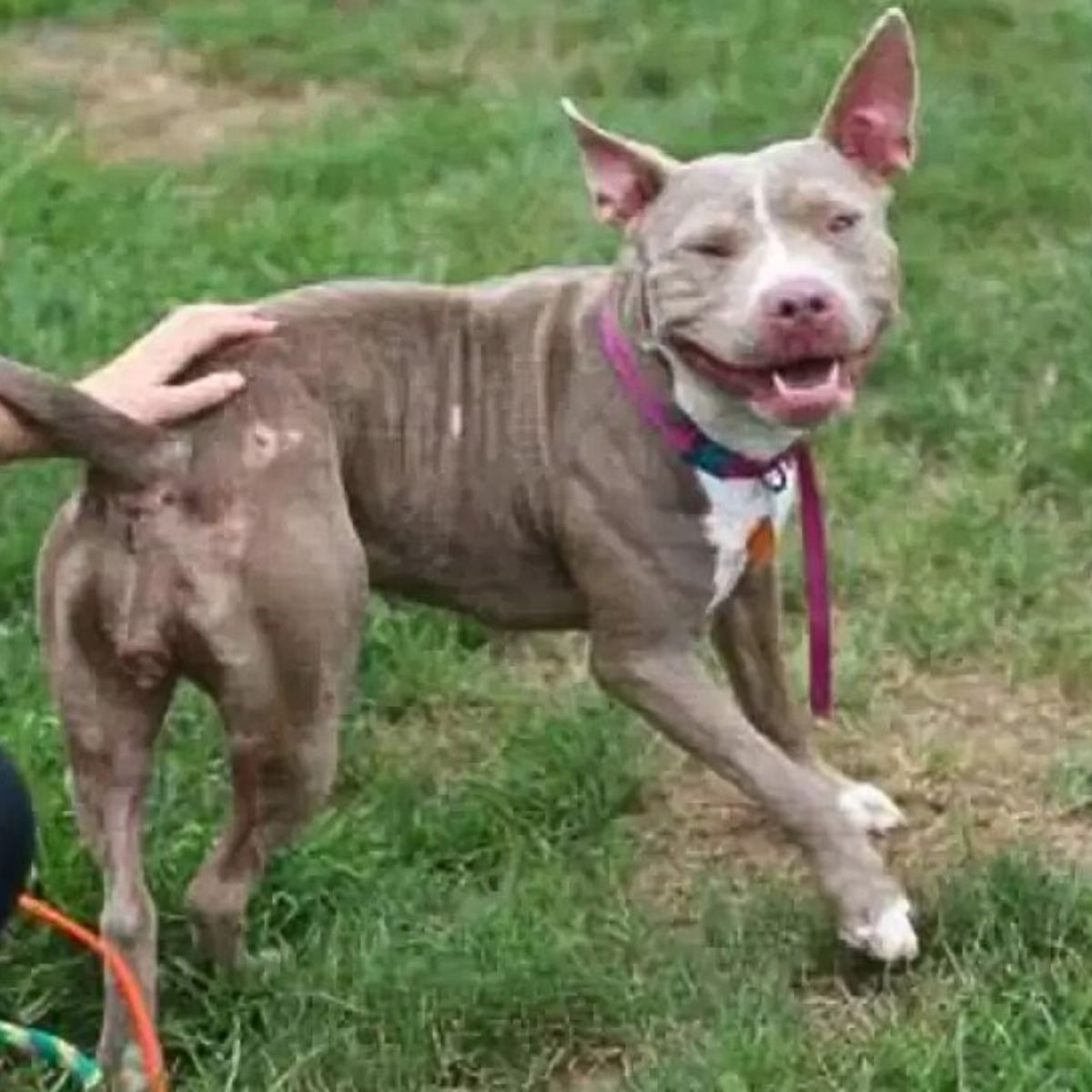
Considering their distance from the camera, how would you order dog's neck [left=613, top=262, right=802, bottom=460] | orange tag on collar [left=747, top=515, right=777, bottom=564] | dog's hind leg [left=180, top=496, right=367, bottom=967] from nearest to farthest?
dog's hind leg [left=180, top=496, right=367, bottom=967]
dog's neck [left=613, top=262, right=802, bottom=460]
orange tag on collar [left=747, top=515, right=777, bottom=564]

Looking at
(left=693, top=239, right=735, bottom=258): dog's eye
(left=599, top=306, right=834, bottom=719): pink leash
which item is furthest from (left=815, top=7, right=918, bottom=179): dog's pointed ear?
(left=599, top=306, right=834, bottom=719): pink leash

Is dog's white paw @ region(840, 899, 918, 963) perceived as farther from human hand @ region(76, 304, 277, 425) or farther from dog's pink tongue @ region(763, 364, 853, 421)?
human hand @ region(76, 304, 277, 425)

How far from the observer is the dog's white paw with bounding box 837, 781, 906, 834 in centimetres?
447

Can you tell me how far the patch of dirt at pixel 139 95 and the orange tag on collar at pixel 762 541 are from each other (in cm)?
354

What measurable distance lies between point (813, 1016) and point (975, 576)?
1.41 metres

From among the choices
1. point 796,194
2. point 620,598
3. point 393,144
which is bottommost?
point 393,144

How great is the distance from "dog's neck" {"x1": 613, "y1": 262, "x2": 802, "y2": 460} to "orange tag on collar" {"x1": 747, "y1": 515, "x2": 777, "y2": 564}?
11 cm

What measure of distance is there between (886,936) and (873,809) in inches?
22.0

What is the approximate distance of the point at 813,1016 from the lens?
157 inches

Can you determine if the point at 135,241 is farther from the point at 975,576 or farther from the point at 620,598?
the point at 620,598

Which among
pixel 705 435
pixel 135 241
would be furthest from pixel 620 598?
pixel 135 241

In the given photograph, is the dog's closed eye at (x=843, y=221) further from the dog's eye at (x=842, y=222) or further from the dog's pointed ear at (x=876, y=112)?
the dog's pointed ear at (x=876, y=112)

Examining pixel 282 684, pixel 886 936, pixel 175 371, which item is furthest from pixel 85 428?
pixel 886 936

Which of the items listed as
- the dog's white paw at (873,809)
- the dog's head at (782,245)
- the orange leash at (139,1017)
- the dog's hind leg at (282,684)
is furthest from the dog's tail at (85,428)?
the dog's white paw at (873,809)
